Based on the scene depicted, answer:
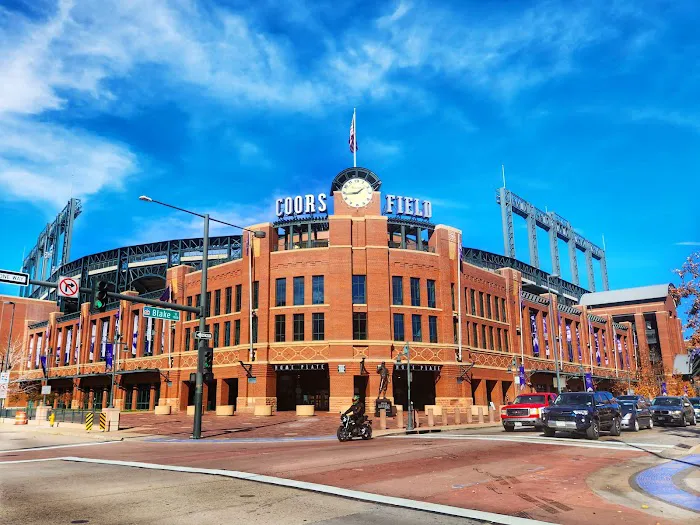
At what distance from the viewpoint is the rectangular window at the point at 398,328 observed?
46.2 meters

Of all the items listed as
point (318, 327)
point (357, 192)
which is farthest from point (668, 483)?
point (357, 192)

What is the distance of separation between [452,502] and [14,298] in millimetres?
97499

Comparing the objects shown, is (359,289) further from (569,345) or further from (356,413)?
(569,345)

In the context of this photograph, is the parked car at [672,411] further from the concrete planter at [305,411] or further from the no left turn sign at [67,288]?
the no left turn sign at [67,288]

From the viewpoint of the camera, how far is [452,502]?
996cm

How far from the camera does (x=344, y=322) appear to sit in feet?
147

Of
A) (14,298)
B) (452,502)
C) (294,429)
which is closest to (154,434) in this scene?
(294,429)

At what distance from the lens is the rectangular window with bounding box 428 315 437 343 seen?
47781 mm

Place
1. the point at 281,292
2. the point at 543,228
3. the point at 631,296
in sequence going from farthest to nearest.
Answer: the point at 543,228 → the point at 631,296 → the point at 281,292

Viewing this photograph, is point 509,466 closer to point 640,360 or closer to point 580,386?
point 580,386

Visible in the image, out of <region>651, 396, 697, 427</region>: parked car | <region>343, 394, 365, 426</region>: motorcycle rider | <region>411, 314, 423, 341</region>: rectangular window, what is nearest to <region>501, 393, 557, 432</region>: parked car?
<region>343, 394, 365, 426</region>: motorcycle rider

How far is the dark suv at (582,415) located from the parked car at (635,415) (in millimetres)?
3940

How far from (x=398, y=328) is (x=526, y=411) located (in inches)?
779

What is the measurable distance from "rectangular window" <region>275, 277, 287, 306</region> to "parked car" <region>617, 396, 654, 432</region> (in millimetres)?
26805
